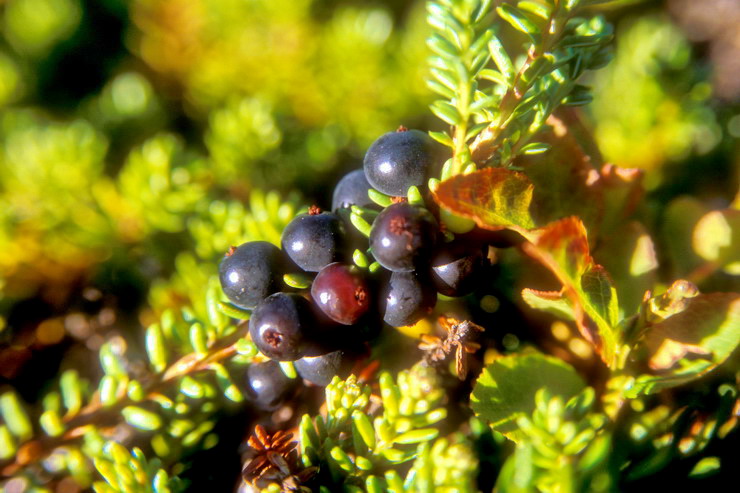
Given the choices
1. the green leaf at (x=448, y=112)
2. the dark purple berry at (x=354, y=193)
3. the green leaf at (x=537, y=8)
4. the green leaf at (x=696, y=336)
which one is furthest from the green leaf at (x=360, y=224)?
the green leaf at (x=696, y=336)

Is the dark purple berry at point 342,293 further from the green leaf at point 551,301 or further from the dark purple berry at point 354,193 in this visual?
the green leaf at point 551,301

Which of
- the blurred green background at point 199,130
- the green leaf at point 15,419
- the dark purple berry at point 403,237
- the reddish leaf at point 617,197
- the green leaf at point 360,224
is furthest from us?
the blurred green background at point 199,130

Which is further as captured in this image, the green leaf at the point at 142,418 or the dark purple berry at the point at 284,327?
the green leaf at the point at 142,418

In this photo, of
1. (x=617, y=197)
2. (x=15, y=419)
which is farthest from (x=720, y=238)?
(x=15, y=419)

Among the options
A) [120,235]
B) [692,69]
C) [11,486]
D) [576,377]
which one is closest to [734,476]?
[576,377]

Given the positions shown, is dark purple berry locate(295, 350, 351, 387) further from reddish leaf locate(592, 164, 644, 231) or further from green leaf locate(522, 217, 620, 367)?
reddish leaf locate(592, 164, 644, 231)

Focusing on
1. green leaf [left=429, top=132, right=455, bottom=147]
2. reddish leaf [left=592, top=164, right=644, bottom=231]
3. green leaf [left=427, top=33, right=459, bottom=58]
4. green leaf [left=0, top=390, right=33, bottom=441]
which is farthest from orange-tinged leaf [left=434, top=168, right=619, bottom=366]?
green leaf [left=0, top=390, right=33, bottom=441]

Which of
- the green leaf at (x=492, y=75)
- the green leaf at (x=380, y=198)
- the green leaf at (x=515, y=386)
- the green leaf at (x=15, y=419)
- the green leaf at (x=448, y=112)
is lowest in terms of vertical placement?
the green leaf at (x=15, y=419)

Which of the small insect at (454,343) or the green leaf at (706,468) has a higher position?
the small insect at (454,343)
